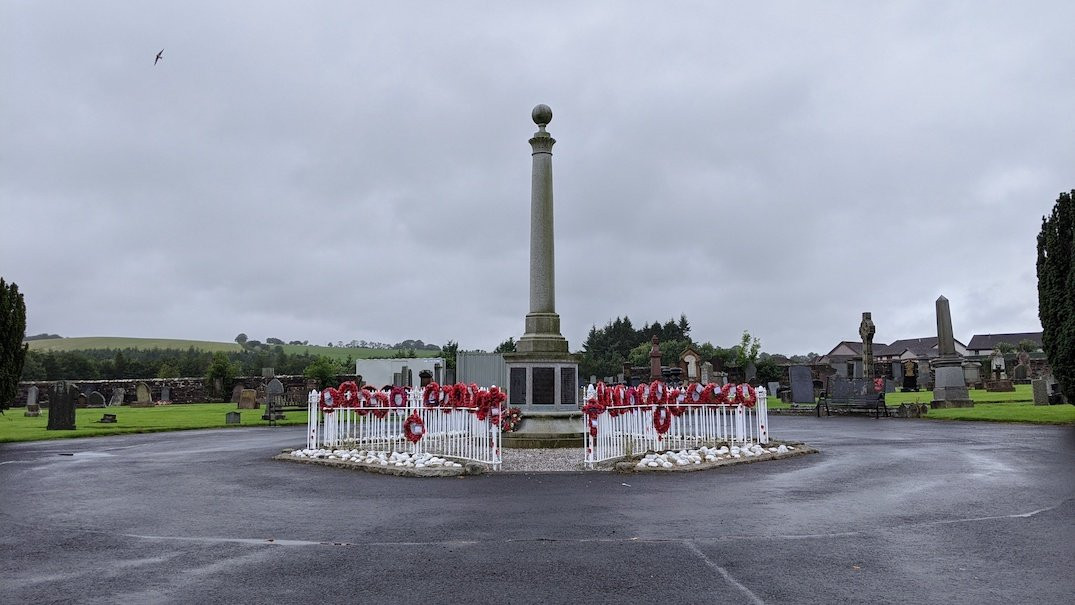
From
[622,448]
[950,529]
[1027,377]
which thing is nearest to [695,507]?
[950,529]

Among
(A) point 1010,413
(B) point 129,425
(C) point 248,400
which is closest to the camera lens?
(A) point 1010,413

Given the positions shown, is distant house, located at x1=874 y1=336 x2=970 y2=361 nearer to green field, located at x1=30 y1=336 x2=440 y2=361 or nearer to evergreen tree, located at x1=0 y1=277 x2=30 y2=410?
green field, located at x1=30 y1=336 x2=440 y2=361

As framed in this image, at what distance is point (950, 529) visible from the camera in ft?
23.1

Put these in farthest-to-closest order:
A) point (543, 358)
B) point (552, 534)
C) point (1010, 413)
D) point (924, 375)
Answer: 1. point (924, 375)
2. point (1010, 413)
3. point (543, 358)
4. point (552, 534)

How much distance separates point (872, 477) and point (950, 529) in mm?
3662

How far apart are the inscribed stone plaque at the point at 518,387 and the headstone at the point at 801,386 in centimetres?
2109

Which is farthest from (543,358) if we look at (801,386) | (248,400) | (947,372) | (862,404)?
(248,400)

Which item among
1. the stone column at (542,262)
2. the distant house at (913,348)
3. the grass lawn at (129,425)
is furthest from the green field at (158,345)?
the stone column at (542,262)

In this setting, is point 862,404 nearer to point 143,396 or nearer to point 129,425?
point 129,425

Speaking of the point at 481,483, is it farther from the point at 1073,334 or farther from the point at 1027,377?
the point at 1027,377

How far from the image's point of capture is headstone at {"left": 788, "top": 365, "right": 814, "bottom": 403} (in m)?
33.4

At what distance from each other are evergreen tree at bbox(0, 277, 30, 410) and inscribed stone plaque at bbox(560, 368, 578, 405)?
16910 mm

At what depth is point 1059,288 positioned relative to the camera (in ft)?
71.7

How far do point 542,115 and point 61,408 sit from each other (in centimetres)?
1701
